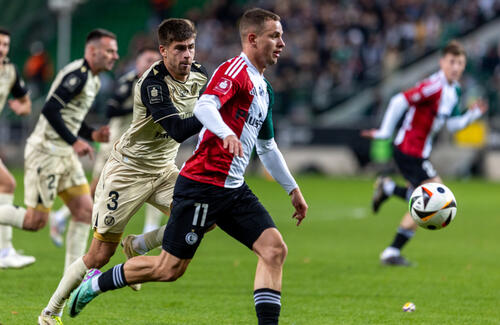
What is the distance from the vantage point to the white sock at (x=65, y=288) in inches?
245

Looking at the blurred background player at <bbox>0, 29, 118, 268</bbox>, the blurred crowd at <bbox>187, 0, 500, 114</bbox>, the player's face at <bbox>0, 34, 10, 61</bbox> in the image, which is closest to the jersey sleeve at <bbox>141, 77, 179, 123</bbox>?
the blurred background player at <bbox>0, 29, 118, 268</bbox>

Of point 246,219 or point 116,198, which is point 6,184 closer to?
point 116,198

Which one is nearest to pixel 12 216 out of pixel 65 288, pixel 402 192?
pixel 65 288

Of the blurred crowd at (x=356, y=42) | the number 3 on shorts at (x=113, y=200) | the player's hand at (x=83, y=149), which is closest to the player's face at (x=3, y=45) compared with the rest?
the player's hand at (x=83, y=149)

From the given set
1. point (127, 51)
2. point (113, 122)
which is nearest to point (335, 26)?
point (127, 51)

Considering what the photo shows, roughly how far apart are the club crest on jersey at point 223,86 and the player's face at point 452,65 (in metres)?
5.61

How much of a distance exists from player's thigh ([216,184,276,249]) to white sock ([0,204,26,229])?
364 centimetres

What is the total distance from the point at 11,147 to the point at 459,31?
15352mm

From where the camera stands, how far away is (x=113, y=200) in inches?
260

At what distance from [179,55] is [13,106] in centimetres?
418

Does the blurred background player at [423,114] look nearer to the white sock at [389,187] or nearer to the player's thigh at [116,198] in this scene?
the white sock at [389,187]

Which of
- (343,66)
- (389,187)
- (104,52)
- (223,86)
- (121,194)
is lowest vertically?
(121,194)

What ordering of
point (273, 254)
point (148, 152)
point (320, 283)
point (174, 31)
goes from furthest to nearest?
point (320, 283) < point (148, 152) < point (174, 31) < point (273, 254)

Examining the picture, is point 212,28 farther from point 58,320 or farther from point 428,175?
point 58,320
